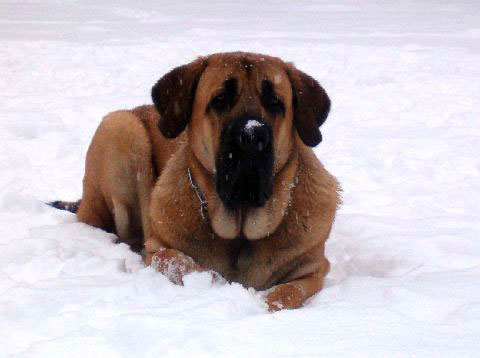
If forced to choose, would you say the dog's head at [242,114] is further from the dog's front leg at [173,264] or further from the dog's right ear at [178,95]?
the dog's front leg at [173,264]

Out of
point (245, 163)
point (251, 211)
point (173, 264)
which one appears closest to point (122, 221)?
point (173, 264)

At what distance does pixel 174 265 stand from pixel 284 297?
632 millimetres

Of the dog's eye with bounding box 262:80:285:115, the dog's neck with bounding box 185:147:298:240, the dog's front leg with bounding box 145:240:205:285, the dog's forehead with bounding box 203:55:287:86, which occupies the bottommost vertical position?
the dog's front leg with bounding box 145:240:205:285

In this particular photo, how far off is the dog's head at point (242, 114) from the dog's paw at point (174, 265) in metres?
0.39

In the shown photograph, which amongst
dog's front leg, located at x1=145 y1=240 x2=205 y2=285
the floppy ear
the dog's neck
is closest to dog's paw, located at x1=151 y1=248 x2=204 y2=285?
dog's front leg, located at x1=145 y1=240 x2=205 y2=285

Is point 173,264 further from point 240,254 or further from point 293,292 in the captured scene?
point 293,292

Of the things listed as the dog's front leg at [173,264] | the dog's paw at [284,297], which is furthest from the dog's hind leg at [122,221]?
the dog's paw at [284,297]

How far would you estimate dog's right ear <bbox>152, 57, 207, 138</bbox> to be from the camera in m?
3.74

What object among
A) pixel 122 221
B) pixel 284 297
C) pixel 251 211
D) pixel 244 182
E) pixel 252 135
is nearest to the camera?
pixel 252 135

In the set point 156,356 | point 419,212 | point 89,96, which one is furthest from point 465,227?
point 89,96

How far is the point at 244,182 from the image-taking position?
3.48 meters

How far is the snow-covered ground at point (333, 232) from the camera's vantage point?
2578 mm

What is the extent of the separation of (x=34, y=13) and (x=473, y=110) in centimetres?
1905

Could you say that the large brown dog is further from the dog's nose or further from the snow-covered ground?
the snow-covered ground
